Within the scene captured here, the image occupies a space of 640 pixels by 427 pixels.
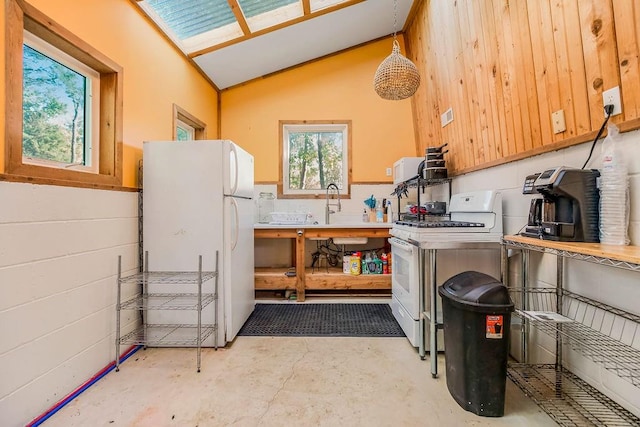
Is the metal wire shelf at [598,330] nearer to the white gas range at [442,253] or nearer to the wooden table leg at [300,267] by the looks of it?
the white gas range at [442,253]

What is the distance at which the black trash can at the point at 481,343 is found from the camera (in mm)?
1387

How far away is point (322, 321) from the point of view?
2646 millimetres

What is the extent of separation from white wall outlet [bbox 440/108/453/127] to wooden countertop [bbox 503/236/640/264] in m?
1.65

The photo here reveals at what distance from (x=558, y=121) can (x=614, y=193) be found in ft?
1.70

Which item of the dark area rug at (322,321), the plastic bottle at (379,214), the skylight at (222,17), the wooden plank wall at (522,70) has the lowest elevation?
the dark area rug at (322,321)

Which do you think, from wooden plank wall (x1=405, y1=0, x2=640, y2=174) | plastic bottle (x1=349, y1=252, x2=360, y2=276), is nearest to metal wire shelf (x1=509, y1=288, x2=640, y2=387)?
wooden plank wall (x1=405, y1=0, x2=640, y2=174)

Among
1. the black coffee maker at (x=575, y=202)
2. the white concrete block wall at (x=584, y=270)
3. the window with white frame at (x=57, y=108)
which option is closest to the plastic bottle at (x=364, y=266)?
the white concrete block wall at (x=584, y=270)

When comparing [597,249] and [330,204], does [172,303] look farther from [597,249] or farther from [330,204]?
[597,249]

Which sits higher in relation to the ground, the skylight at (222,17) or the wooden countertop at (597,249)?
the skylight at (222,17)

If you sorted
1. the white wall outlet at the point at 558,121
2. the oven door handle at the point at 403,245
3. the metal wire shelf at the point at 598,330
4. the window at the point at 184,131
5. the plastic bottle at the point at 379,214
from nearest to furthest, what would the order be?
the metal wire shelf at the point at 598,330, the white wall outlet at the point at 558,121, the oven door handle at the point at 403,245, the window at the point at 184,131, the plastic bottle at the point at 379,214

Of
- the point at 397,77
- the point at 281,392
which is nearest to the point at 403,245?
the point at 281,392

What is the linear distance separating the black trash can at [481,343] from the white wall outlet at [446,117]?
182cm

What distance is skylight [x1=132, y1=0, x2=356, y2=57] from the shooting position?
2472 mm

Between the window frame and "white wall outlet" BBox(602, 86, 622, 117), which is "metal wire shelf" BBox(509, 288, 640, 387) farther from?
the window frame
